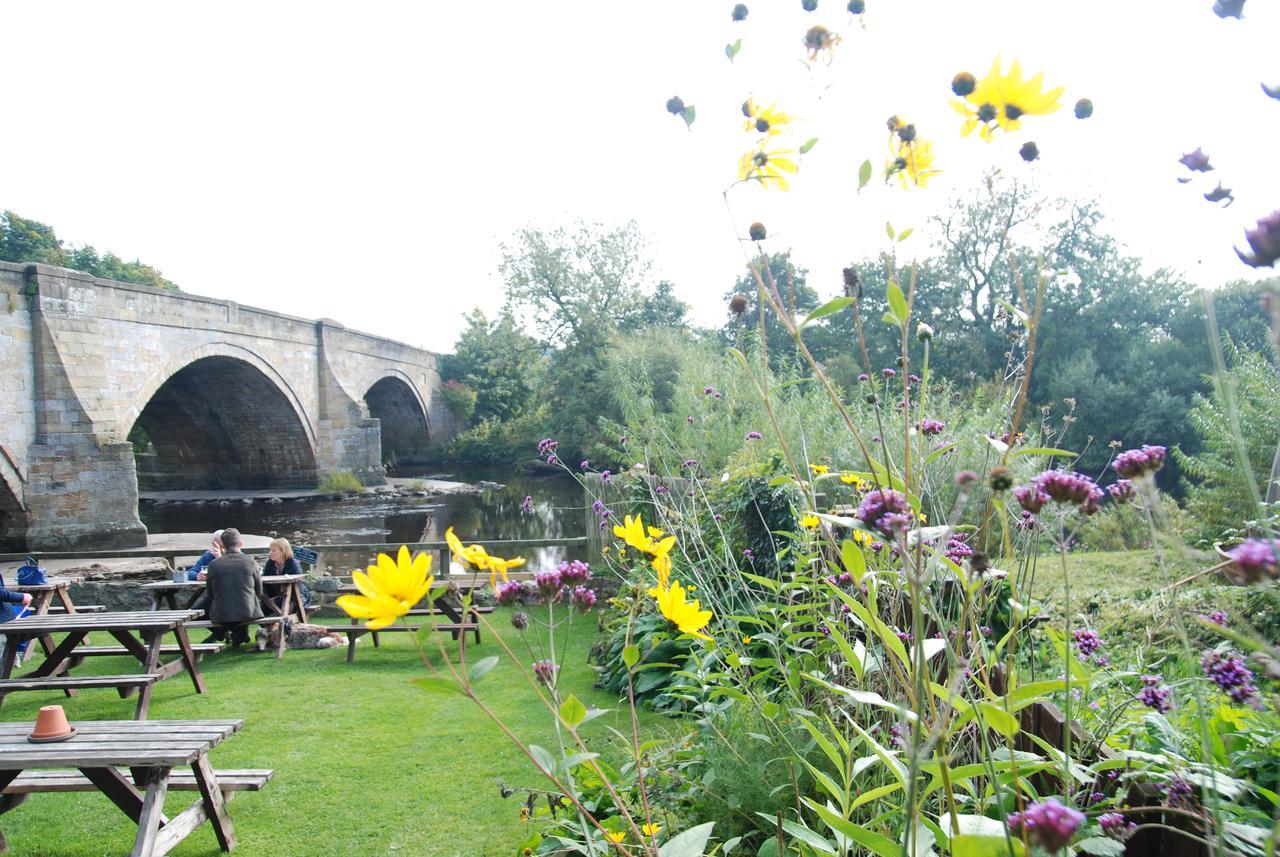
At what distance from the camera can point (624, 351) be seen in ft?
55.5

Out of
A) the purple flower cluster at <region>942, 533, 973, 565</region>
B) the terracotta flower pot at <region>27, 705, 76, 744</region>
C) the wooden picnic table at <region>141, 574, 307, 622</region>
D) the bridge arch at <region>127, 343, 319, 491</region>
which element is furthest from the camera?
the bridge arch at <region>127, 343, 319, 491</region>

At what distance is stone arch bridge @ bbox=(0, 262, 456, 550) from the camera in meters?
12.6

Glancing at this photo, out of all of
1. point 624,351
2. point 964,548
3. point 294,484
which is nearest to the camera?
point 964,548

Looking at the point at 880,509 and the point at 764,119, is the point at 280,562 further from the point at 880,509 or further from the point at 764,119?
the point at 880,509

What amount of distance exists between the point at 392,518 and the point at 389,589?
18064mm

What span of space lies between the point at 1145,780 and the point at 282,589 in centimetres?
695

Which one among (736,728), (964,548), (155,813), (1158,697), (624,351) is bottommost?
(155,813)

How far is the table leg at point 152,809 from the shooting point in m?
2.71

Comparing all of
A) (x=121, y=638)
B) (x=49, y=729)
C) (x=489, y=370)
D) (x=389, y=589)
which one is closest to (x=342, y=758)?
(x=49, y=729)

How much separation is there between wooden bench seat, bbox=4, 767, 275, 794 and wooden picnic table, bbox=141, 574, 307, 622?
10.0 feet

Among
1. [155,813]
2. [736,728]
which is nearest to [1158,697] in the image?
[736,728]

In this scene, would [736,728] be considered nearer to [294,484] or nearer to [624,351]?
[624,351]

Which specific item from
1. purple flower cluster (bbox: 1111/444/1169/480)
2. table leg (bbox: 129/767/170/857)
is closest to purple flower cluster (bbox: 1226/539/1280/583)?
purple flower cluster (bbox: 1111/444/1169/480)

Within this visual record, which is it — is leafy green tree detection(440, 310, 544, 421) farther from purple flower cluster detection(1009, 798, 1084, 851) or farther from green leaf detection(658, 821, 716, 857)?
purple flower cluster detection(1009, 798, 1084, 851)
